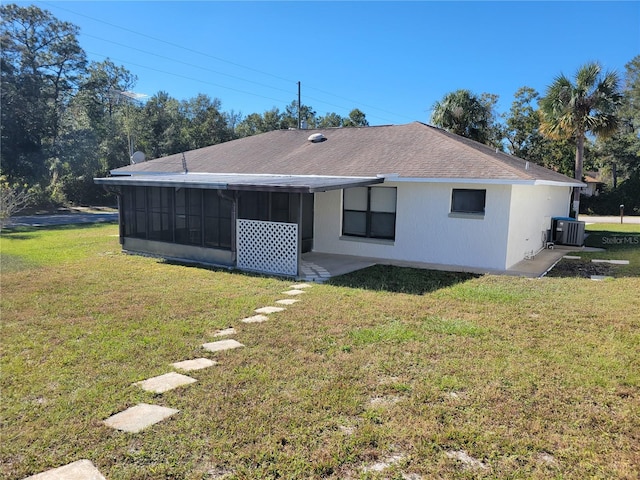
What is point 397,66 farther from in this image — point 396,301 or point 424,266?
point 396,301

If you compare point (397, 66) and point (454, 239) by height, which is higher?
point (397, 66)

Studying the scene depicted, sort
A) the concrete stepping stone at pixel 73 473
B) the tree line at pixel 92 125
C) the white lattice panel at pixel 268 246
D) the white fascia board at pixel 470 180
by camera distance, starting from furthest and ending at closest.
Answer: the tree line at pixel 92 125 → the white lattice panel at pixel 268 246 → the white fascia board at pixel 470 180 → the concrete stepping stone at pixel 73 473

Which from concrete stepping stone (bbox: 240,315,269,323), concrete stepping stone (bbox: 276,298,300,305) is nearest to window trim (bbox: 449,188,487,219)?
concrete stepping stone (bbox: 276,298,300,305)

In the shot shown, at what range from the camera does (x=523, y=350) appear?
227 inches

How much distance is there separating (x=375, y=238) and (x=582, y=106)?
54.0ft

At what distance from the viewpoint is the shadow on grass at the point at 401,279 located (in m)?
9.59

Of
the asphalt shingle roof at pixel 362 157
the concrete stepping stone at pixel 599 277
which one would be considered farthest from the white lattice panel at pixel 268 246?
the concrete stepping stone at pixel 599 277

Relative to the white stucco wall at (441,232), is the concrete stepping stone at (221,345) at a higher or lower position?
lower

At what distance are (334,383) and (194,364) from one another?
69.7 inches

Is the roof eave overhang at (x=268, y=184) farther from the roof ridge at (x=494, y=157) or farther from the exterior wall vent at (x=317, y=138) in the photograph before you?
the exterior wall vent at (x=317, y=138)

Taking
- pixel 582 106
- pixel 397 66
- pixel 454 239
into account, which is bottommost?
pixel 454 239

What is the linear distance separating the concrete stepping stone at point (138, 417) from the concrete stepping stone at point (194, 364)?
0.94m

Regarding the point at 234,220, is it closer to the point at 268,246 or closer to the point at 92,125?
the point at 268,246


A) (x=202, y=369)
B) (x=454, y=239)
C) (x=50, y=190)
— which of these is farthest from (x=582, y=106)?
(x=50, y=190)
